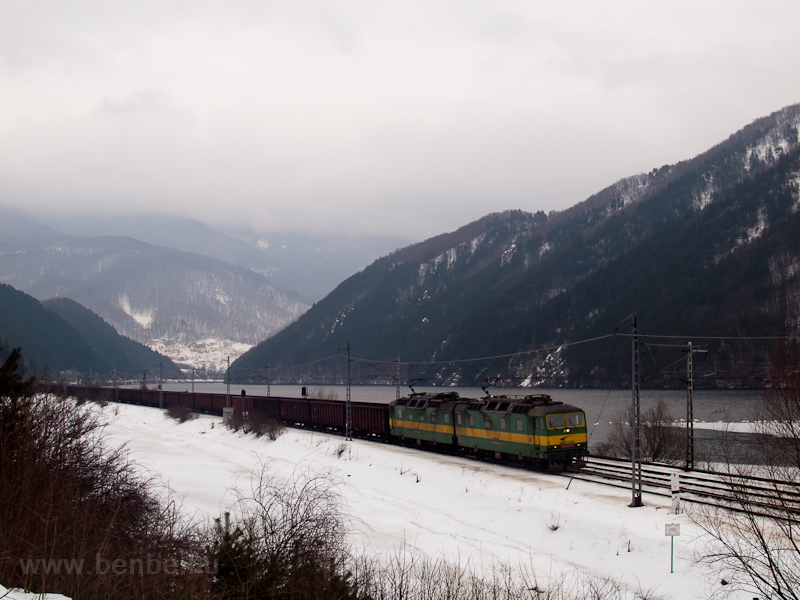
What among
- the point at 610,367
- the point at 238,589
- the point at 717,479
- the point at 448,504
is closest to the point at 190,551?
the point at 238,589

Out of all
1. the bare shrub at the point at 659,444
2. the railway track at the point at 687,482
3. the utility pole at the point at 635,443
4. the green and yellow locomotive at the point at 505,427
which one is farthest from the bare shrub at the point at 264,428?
the utility pole at the point at 635,443

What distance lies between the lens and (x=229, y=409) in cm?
7425

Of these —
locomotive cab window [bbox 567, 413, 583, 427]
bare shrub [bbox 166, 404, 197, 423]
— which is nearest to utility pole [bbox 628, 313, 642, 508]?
locomotive cab window [bbox 567, 413, 583, 427]

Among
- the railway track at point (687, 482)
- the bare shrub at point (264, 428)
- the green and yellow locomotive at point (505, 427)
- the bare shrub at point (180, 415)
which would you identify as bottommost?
the bare shrub at point (180, 415)

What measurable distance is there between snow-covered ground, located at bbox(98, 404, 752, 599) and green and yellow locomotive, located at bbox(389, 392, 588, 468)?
4.35 ft

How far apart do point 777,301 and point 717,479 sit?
167 metres

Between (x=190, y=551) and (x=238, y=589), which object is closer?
(x=238, y=589)

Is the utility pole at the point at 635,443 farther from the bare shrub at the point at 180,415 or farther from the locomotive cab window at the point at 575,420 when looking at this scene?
the bare shrub at the point at 180,415

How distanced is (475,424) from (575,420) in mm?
7176

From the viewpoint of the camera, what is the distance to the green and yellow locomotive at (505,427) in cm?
3494

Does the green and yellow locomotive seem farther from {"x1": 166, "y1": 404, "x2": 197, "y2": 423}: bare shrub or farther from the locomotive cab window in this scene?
{"x1": 166, "y1": 404, "x2": 197, "y2": 423}: bare shrub

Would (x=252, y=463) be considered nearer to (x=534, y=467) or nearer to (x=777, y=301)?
(x=534, y=467)

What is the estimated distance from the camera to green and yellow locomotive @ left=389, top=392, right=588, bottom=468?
115 ft

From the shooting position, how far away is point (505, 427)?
1486 inches
